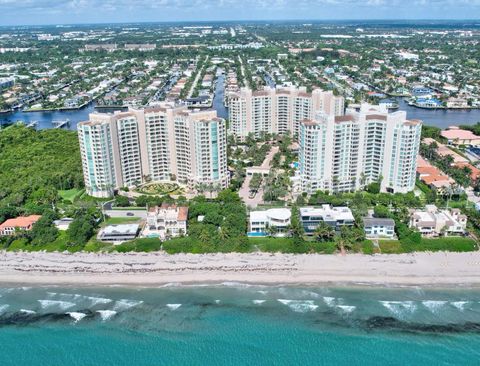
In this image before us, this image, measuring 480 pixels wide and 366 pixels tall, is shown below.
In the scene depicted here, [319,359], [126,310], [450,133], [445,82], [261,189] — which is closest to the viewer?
[319,359]

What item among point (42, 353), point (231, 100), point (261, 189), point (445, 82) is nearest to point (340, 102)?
point (231, 100)

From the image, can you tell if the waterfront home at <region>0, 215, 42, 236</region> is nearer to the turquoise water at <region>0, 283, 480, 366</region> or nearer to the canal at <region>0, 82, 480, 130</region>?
the turquoise water at <region>0, 283, 480, 366</region>

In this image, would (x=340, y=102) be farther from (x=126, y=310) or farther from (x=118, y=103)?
(x=118, y=103)

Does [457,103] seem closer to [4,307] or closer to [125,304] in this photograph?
[125,304]

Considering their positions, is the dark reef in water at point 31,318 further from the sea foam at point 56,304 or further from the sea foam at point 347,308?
the sea foam at point 347,308

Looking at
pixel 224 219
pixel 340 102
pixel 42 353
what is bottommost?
pixel 42 353

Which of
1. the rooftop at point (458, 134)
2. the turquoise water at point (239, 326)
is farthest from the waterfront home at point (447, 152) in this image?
the turquoise water at point (239, 326)
